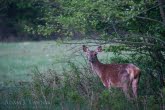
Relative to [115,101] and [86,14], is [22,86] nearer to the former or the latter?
[86,14]

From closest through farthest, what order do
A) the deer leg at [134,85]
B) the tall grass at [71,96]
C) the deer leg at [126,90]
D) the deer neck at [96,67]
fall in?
the tall grass at [71,96], the deer leg at [134,85], the deer leg at [126,90], the deer neck at [96,67]

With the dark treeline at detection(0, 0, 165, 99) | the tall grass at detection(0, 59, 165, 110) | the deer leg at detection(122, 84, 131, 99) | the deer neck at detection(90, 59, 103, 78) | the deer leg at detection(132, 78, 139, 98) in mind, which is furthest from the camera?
→ the deer neck at detection(90, 59, 103, 78)

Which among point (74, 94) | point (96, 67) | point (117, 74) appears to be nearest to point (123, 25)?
point (117, 74)

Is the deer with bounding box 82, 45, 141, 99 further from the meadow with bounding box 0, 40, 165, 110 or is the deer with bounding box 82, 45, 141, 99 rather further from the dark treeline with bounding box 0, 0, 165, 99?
the dark treeline with bounding box 0, 0, 165, 99

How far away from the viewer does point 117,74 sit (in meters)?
14.4

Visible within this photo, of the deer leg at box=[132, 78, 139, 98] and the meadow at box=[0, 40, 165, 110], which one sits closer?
the meadow at box=[0, 40, 165, 110]

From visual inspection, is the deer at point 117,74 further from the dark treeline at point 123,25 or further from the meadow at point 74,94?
the dark treeline at point 123,25

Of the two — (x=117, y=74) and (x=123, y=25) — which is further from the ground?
(x=123, y=25)

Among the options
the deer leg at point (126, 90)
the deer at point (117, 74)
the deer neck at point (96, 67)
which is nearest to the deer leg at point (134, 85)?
the deer at point (117, 74)

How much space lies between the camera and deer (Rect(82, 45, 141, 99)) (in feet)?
44.7

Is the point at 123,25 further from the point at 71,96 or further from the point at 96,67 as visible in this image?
the point at 71,96

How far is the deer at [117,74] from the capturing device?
13625mm

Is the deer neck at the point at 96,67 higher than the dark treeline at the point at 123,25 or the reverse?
the reverse

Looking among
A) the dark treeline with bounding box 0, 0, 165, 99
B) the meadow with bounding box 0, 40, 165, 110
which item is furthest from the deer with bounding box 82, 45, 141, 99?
the dark treeline with bounding box 0, 0, 165, 99
